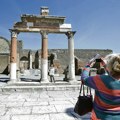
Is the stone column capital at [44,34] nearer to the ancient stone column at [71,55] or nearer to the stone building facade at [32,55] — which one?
the ancient stone column at [71,55]

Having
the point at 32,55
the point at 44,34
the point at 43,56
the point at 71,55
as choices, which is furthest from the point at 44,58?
the point at 32,55

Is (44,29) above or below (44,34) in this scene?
above

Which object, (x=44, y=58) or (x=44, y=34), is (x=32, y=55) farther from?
(x=44, y=58)

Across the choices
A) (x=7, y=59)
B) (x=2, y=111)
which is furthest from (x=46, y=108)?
(x=7, y=59)

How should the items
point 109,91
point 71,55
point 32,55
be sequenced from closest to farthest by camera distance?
point 109,91
point 71,55
point 32,55

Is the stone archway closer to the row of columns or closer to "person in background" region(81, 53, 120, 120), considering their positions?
the row of columns

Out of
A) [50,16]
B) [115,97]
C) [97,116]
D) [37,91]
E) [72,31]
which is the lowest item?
[37,91]

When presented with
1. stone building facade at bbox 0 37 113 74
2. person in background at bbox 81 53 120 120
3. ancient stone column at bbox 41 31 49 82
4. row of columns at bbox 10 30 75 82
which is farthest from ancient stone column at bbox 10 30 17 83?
stone building facade at bbox 0 37 113 74

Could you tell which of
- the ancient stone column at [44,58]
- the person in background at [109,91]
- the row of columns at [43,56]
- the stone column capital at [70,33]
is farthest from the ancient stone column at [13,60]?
the person in background at [109,91]

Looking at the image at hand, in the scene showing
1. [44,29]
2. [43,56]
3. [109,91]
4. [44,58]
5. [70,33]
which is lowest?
[109,91]

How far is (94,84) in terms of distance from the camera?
8.13 feet

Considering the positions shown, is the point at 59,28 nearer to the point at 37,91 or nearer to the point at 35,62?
the point at 37,91

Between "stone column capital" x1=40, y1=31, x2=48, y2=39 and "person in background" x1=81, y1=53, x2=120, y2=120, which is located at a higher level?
"stone column capital" x1=40, y1=31, x2=48, y2=39

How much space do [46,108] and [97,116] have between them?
509 centimetres
